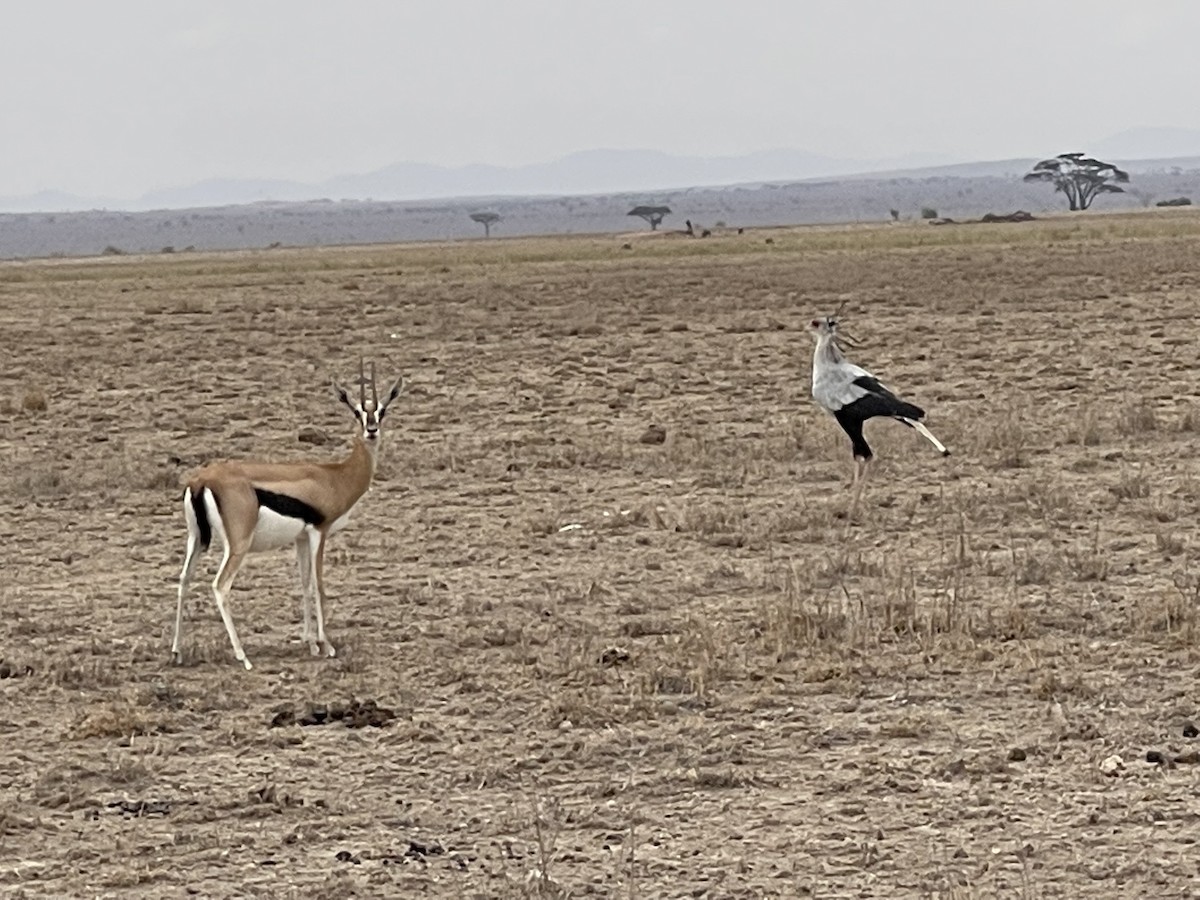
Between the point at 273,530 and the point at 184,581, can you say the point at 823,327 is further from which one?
the point at 184,581

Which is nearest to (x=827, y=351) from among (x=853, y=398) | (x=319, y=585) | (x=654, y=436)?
(x=853, y=398)

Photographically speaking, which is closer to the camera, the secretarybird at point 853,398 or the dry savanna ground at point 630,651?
the dry savanna ground at point 630,651

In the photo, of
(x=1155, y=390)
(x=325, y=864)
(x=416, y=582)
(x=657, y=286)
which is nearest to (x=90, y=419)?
(x=416, y=582)

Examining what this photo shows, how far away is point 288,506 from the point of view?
31.3 ft

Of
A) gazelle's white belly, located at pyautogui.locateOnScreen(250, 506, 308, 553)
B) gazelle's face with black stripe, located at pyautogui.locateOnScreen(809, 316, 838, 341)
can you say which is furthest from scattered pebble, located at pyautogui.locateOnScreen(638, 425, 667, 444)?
gazelle's white belly, located at pyautogui.locateOnScreen(250, 506, 308, 553)

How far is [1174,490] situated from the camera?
13734mm

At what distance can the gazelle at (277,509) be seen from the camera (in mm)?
9297

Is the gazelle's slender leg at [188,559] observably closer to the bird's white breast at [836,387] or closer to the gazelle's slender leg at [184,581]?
the gazelle's slender leg at [184,581]

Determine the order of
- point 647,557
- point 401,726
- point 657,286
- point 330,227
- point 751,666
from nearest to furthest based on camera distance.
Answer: point 401,726 → point 751,666 → point 647,557 → point 657,286 → point 330,227

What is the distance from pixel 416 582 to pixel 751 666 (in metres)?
3.13

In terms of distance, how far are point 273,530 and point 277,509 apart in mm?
110

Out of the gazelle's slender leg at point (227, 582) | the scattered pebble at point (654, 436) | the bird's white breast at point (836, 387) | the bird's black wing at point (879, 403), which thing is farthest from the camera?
the scattered pebble at point (654, 436)

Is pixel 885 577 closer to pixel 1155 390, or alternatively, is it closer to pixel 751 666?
pixel 751 666

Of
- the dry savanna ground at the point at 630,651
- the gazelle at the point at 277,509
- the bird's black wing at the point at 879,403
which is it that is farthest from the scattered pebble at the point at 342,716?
the bird's black wing at the point at 879,403
